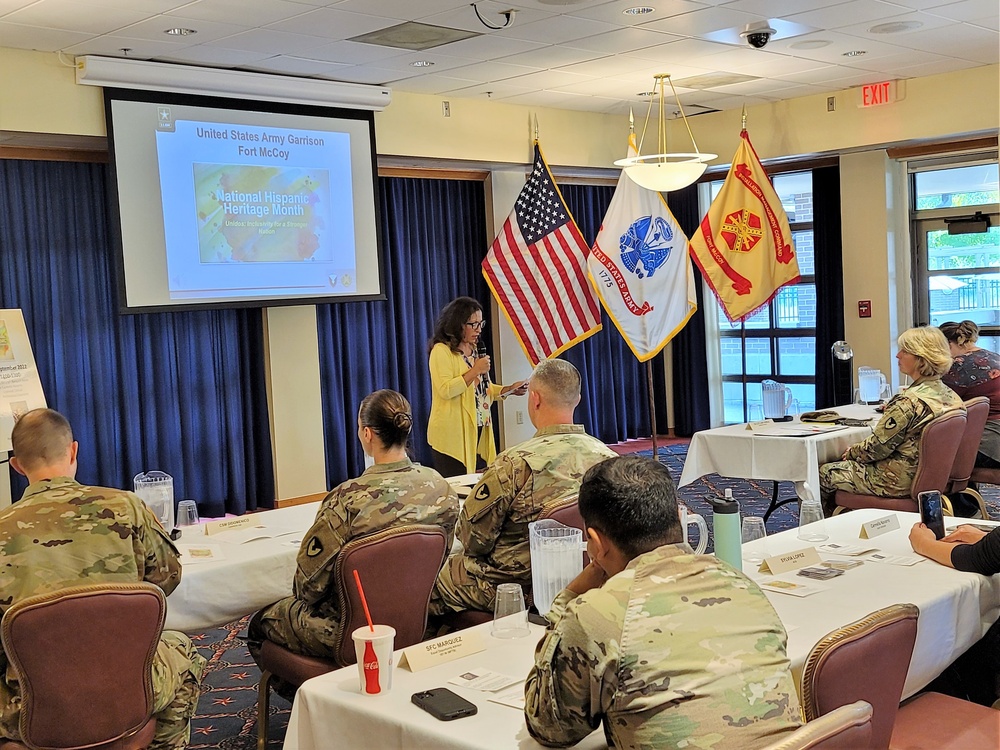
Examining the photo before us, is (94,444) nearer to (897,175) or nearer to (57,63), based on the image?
(57,63)

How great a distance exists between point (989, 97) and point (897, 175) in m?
1.23

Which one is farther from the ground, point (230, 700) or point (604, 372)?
point (604, 372)

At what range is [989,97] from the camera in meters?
7.69

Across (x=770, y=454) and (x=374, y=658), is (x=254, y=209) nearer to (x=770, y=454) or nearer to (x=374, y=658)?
(x=770, y=454)

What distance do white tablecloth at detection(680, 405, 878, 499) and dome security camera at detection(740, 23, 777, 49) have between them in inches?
90.5

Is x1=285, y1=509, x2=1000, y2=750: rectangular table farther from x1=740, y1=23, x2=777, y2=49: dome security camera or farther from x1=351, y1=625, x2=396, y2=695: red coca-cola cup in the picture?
x1=740, y1=23, x2=777, y2=49: dome security camera

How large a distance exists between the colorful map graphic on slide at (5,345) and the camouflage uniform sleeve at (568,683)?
477 centimetres

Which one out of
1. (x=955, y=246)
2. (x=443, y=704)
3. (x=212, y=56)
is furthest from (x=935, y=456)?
(x=212, y=56)

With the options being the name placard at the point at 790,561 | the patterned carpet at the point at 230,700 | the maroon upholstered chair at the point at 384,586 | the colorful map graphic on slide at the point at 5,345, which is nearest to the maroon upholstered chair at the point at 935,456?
the patterned carpet at the point at 230,700

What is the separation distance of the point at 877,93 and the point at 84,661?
750cm

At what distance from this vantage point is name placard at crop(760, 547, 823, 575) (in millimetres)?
2939

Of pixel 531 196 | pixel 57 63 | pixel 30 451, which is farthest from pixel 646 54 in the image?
pixel 30 451

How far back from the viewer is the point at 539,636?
2.48 meters

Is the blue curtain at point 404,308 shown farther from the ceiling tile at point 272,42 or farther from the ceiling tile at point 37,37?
the ceiling tile at point 37,37
